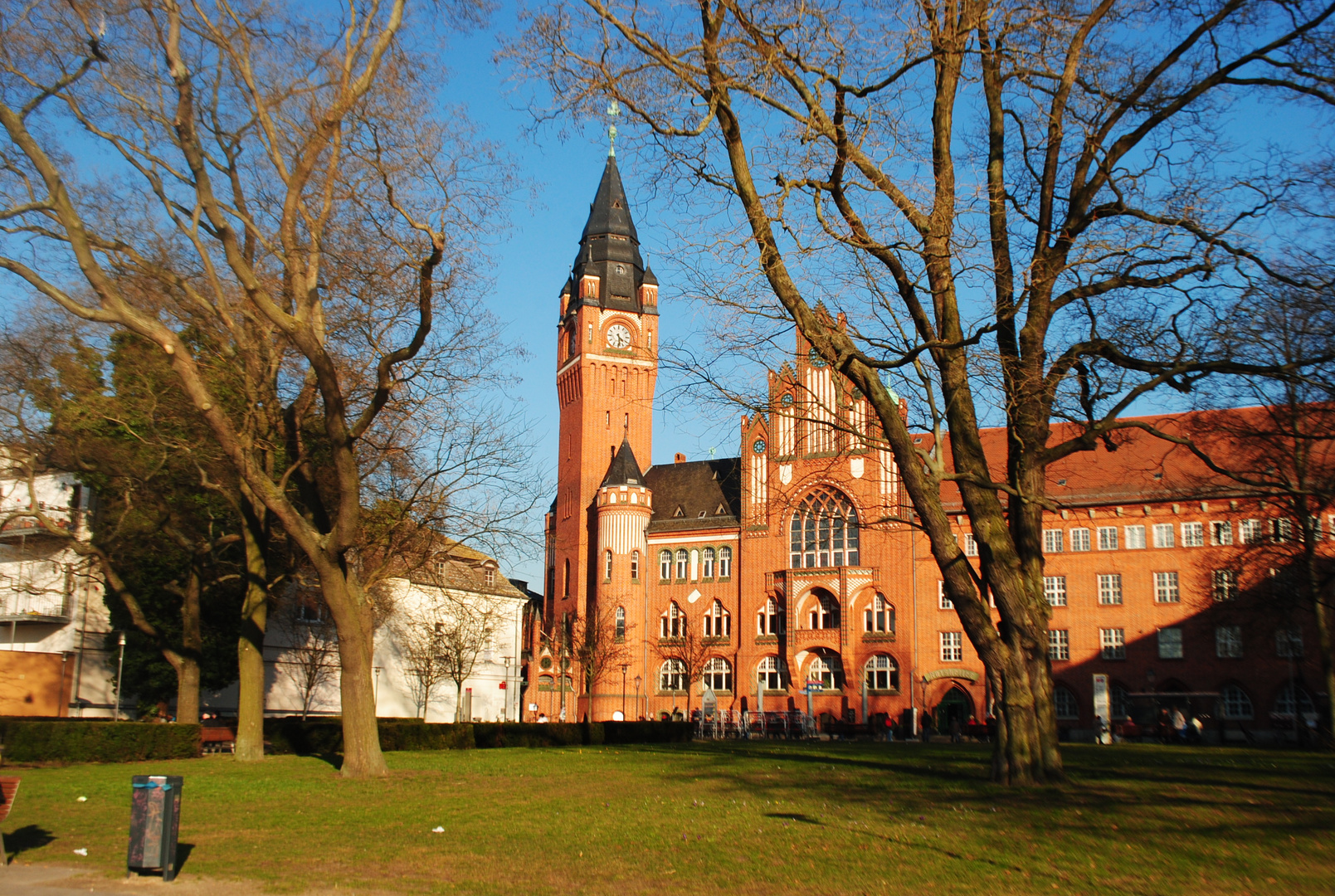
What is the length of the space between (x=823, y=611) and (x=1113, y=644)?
14.4 metres

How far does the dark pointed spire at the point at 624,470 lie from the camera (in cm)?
6450

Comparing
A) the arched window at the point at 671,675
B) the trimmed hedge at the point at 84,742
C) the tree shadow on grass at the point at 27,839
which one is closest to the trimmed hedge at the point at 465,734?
the trimmed hedge at the point at 84,742

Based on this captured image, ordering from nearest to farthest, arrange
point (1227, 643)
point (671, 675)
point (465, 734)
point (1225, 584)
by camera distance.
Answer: point (465, 734) → point (1225, 584) → point (1227, 643) → point (671, 675)

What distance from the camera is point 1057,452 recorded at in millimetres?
14945

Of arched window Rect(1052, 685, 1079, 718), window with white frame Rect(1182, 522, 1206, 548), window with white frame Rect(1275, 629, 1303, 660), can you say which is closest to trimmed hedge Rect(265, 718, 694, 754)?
arched window Rect(1052, 685, 1079, 718)

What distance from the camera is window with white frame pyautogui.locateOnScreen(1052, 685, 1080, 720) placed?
166 feet

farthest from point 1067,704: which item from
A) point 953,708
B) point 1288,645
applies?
point 1288,645

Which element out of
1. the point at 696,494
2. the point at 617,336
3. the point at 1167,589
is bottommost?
the point at 1167,589

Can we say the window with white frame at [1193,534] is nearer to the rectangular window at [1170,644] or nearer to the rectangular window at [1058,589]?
the rectangular window at [1170,644]

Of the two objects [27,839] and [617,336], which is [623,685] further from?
[27,839]

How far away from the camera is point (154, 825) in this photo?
27.4ft

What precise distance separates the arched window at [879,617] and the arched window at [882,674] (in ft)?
4.47

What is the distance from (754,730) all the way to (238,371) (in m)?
40.3

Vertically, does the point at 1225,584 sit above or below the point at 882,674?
above
